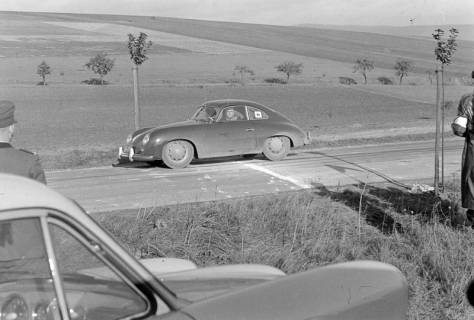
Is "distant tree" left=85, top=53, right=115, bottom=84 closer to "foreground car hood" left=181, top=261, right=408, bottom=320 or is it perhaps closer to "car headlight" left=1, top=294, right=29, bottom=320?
"foreground car hood" left=181, top=261, right=408, bottom=320

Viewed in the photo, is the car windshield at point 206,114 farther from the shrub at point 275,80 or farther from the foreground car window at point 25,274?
the shrub at point 275,80

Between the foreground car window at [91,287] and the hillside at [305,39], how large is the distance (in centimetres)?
7187

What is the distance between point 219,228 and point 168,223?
58cm

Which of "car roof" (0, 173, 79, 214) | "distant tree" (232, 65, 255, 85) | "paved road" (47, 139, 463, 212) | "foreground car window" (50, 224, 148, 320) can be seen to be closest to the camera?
"car roof" (0, 173, 79, 214)

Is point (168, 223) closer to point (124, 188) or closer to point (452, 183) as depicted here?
point (124, 188)

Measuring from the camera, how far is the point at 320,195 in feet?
34.6

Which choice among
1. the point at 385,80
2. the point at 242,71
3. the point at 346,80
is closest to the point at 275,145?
the point at 242,71

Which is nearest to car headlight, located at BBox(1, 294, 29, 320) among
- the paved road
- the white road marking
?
the paved road

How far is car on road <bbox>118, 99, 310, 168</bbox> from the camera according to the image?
1432 cm

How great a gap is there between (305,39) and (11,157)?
88.9 m

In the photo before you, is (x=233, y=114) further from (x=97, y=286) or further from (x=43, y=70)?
(x=43, y=70)

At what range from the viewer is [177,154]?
14438mm

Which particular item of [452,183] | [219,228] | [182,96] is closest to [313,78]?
[182,96]

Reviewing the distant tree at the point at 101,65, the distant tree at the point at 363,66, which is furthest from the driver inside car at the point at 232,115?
the distant tree at the point at 363,66
